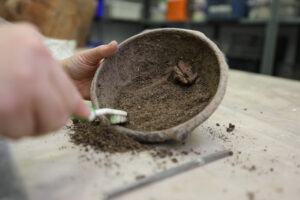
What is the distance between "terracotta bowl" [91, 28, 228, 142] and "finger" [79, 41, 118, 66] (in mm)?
22

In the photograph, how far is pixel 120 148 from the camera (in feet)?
1.93

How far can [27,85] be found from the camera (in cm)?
37

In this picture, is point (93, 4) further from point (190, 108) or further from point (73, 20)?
point (190, 108)

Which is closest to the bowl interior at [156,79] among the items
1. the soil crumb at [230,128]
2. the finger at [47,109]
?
the soil crumb at [230,128]

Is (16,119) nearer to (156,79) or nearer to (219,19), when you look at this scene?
(156,79)

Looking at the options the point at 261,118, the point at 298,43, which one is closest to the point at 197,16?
the point at 298,43

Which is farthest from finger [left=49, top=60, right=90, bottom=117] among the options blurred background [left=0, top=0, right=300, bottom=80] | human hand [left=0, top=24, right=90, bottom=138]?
blurred background [left=0, top=0, right=300, bottom=80]

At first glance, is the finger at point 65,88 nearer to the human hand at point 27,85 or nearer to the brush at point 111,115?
the human hand at point 27,85

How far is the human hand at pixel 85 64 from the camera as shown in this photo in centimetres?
76

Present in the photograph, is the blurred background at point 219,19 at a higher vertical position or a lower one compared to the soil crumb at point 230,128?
higher

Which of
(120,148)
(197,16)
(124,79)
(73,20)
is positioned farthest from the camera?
(197,16)

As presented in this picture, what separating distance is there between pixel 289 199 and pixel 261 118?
18.8 inches

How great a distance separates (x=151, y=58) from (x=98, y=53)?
174 mm

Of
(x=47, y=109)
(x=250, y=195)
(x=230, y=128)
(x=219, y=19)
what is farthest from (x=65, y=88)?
(x=219, y=19)
